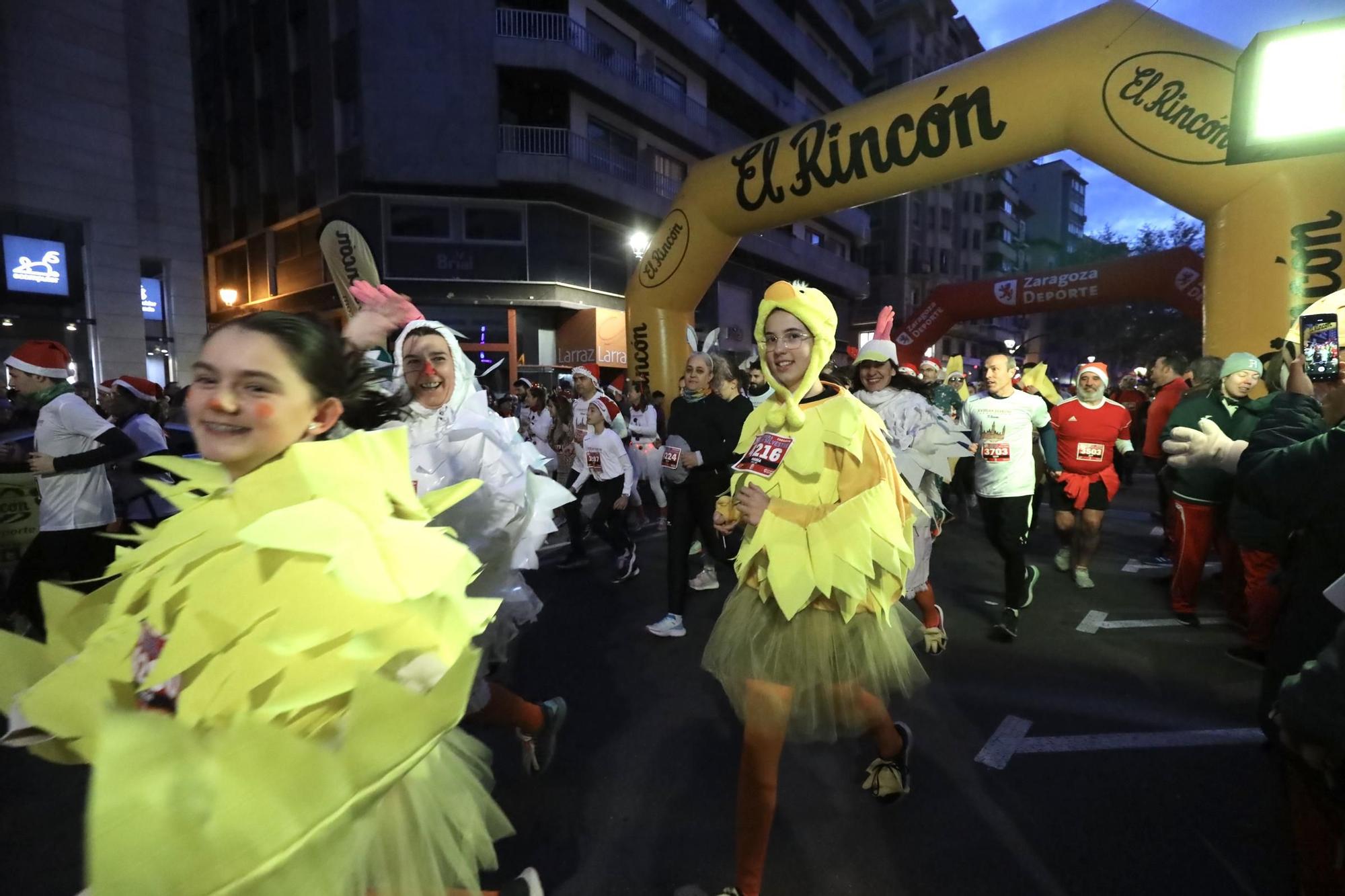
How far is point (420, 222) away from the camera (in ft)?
60.7

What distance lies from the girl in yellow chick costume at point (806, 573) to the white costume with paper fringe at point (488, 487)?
2.40 ft

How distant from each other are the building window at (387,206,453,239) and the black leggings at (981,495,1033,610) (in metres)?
17.3

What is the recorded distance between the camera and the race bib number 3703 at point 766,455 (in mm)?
2352

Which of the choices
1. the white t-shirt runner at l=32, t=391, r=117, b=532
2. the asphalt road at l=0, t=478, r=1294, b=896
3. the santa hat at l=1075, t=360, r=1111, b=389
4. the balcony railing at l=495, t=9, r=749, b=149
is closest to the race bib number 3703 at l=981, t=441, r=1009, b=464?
the asphalt road at l=0, t=478, r=1294, b=896

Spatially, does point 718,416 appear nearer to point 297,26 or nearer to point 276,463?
Result: point 276,463

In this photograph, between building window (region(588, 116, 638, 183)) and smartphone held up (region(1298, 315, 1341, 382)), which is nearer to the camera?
smartphone held up (region(1298, 315, 1341, 382))

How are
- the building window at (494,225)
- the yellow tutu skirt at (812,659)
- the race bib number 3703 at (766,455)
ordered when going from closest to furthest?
the yellow tutu skirt at (812,659)
the race bib number 3703 at (766,455)
the building window at (494,225)

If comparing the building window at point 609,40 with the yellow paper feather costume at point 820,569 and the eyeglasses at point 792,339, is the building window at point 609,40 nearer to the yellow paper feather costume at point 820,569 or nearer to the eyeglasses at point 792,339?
the eyeglasses at point 792,339

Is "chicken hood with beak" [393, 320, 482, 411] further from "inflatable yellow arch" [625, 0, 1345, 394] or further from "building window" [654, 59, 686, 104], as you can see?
"building window" [654, 59, 686, 104]

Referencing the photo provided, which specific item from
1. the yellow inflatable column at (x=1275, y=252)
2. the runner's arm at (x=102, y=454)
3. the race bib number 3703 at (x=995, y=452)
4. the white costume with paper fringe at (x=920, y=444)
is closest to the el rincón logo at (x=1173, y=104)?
the yellow inflatable column at (x=1275, y=252)

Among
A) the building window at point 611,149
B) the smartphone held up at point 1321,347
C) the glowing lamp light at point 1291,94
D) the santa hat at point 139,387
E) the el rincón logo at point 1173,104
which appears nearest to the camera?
the smartphone held up at point 1321,347

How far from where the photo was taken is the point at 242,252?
2298cm

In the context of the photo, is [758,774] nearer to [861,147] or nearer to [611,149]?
[861,147]

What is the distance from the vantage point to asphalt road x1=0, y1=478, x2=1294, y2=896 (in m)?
2.38
